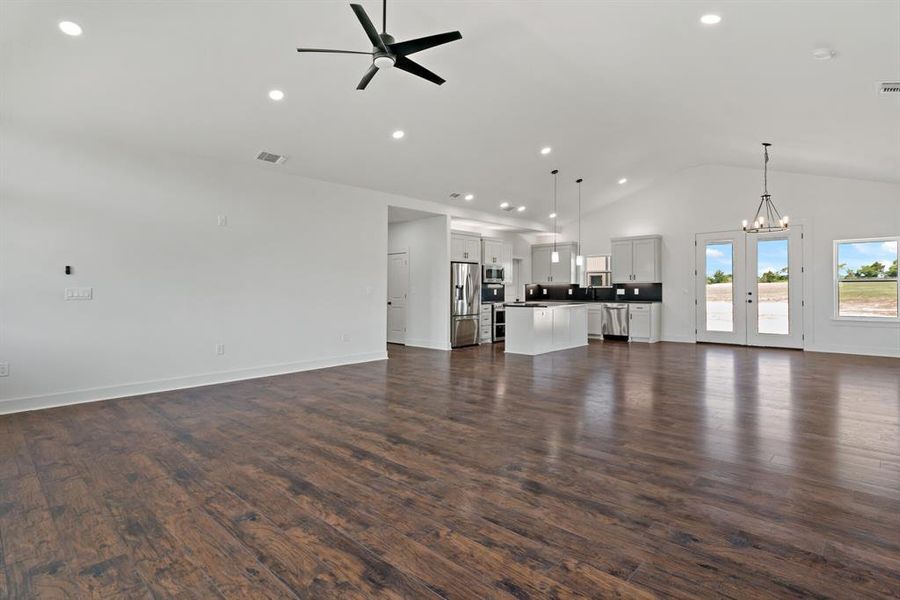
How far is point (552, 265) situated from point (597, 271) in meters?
1.12

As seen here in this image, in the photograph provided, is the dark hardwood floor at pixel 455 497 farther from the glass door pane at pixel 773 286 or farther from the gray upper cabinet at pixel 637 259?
the gray upper cabinet at pixel 637 259

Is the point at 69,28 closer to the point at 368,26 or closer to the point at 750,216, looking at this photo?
the point at 368,26

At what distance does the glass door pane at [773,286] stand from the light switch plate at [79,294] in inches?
429

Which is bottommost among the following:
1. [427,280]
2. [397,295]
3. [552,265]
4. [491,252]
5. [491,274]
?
[397,295]

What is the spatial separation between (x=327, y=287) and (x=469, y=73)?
3.73 metres

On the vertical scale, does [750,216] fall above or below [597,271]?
above

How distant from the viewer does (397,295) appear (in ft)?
32.4

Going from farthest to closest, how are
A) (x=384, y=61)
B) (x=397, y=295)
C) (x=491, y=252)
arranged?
(x=491, y=252) → (x=397, y=295) → (x=384, y=61)

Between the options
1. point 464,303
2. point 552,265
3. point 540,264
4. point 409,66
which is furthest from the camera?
point 540,264

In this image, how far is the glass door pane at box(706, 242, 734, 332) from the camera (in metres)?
9.55

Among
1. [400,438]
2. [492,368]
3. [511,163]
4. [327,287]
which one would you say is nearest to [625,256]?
[511,163]

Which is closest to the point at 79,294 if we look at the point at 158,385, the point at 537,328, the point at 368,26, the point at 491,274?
the point at 158,385

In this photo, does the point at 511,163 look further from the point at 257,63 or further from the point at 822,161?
the point at 822,161

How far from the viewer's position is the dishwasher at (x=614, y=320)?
1052 centimetres
